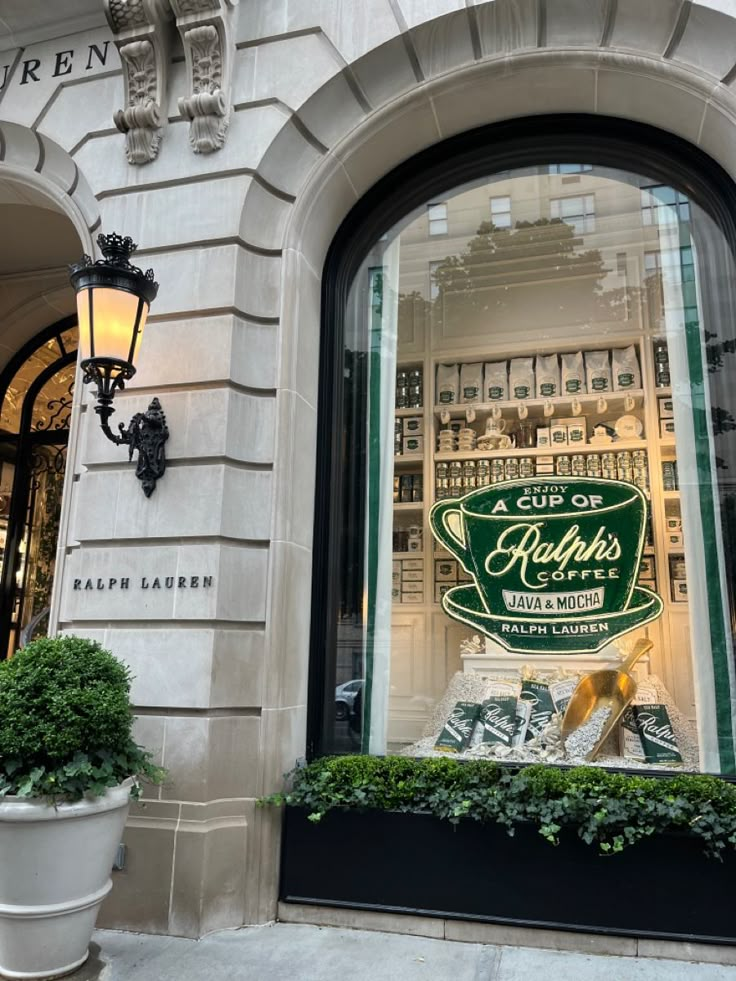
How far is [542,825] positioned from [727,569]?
87.8 inches

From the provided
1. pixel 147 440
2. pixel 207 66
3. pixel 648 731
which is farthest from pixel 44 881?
pixel 207 66

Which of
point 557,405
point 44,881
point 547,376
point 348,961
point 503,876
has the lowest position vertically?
point 348,961

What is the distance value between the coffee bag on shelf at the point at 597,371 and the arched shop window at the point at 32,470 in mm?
6778

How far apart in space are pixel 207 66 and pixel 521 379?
382 cm

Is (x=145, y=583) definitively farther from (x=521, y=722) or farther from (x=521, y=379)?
(x=521, y=379)

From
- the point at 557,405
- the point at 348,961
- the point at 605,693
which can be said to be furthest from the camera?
the point at 557,405

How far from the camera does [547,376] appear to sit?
6.70m

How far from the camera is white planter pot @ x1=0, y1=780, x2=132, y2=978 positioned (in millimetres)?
3725

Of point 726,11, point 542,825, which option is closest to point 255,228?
point 726,11

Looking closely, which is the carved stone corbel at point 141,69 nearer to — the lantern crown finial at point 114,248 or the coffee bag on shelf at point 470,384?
the lantern crown finial at point 114,248

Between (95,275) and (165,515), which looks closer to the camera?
(95,275)

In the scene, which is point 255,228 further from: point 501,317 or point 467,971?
point 467,971

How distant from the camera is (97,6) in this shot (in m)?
6.32

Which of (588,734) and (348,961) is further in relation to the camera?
(588,734)
